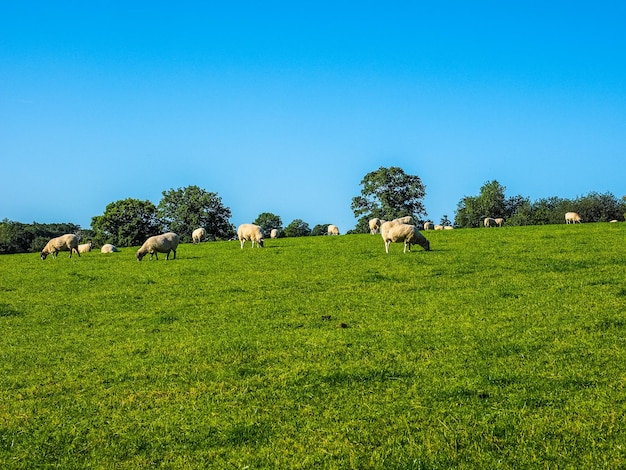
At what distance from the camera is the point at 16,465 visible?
360 inches

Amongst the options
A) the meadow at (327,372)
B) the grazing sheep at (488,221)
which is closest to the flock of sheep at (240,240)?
the meadow at (327,372)

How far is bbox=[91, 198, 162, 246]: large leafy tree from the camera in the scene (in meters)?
96.0

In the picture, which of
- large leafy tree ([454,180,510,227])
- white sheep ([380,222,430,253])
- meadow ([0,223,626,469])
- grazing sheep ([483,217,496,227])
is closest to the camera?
meadow ([0,223,626,469])

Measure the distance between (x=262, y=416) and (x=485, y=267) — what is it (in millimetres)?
18904

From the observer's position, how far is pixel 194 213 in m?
101

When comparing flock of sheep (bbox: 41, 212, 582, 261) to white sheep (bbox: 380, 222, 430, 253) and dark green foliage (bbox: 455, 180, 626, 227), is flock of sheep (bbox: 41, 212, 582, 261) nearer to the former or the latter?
white sheep (bbox: 380, 222, 430, 253)

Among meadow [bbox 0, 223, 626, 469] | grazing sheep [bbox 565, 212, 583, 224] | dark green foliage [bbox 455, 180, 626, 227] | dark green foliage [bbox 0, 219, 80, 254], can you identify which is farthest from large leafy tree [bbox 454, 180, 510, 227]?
meadow [bbox 0, 223, 626, 469]

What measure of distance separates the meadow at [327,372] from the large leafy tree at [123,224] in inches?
2850

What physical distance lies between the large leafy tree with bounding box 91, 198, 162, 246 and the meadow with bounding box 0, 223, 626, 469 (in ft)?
238

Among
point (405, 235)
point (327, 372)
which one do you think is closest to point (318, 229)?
point (405, 235)

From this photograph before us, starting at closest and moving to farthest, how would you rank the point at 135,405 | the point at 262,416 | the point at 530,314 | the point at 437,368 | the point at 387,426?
the point at 387,426, the point at 262,416, the point at 135,405, the point at 437,368, the point at 530,314

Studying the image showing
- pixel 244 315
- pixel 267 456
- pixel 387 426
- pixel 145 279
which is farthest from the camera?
pixel 145 279

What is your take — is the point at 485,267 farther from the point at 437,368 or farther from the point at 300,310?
the point at 437,368

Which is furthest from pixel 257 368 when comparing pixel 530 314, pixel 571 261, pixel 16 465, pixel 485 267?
pixel 571 261
